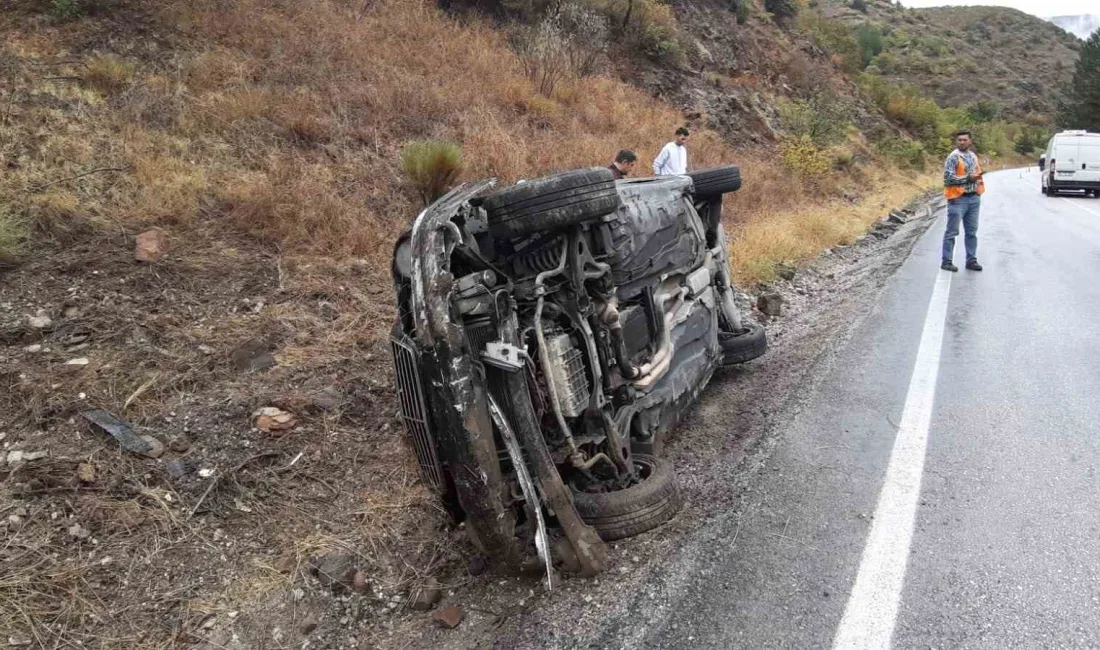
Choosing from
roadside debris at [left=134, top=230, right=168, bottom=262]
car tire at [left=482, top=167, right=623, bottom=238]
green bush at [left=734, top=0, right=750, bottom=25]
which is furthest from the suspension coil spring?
green bush at [left=734, top=0, right=750, bottom=25]

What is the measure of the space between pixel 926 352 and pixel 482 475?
4.20 m

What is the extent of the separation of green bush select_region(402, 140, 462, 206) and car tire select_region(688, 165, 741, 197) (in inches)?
129

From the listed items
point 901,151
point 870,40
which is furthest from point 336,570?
point 870,40

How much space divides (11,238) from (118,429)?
2.13 meters

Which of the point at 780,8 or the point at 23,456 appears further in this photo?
the point at 780,8

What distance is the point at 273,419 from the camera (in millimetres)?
4141

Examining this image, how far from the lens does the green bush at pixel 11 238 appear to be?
478 cm

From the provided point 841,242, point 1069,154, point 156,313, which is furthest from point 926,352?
point 1069,154

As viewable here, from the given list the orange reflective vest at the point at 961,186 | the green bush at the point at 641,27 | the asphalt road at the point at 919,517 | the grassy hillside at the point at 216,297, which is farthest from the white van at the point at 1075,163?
the asphalt road at the point at 919,517

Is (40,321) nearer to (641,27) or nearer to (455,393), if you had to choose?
(455,393)

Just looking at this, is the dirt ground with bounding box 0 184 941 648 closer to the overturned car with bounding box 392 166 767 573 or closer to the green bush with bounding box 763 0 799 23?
the overturned car with bounding box 392 166 767 573

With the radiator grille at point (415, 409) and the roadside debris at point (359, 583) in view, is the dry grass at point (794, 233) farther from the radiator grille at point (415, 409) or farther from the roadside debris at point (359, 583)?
the roadside debris at point (359, 583)

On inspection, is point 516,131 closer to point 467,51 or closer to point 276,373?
point 467,51

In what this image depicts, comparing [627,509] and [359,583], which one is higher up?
[627,509]
